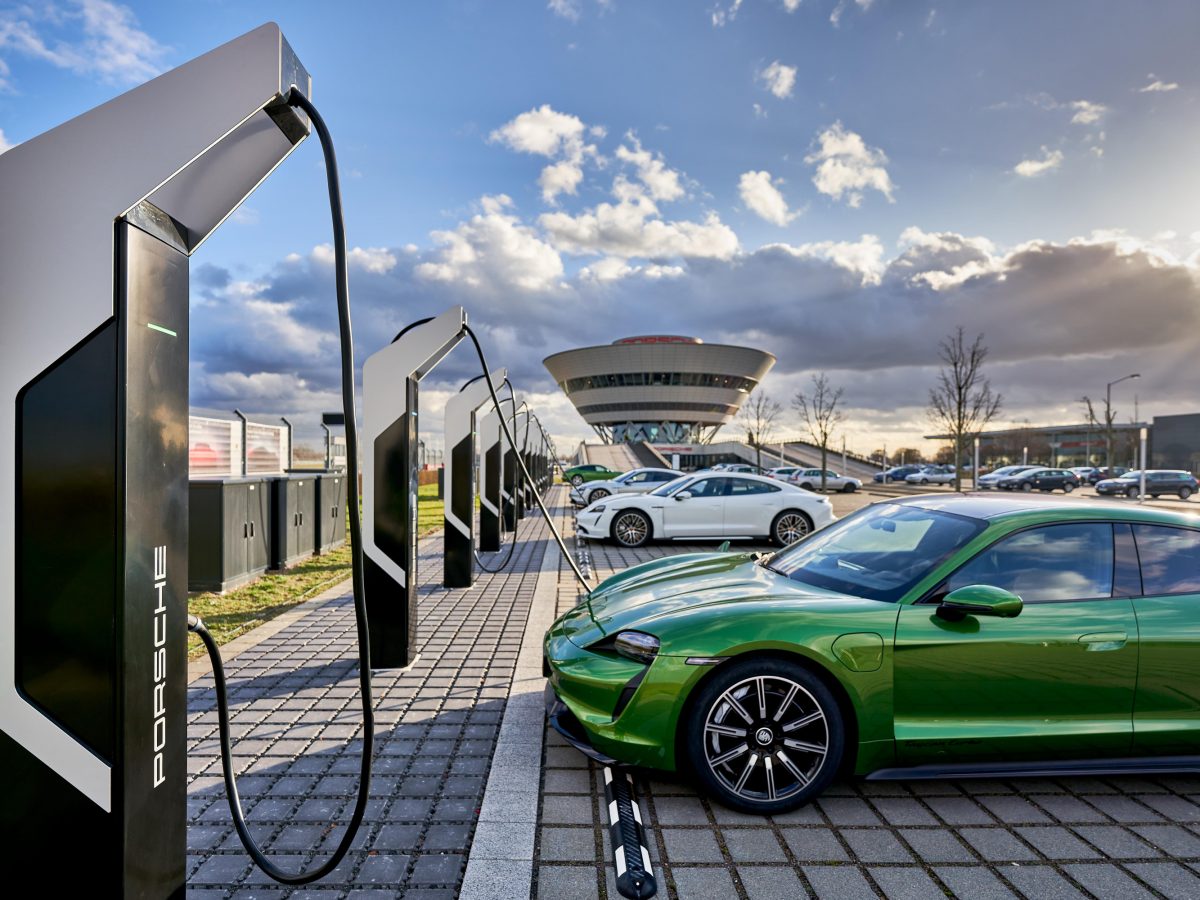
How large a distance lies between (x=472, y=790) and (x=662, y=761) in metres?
0.92

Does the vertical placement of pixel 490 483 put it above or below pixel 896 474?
above

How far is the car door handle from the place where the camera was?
10.6 feet

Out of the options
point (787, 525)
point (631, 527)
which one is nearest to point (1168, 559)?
point (787, 525)

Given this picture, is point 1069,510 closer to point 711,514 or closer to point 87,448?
point 87,448

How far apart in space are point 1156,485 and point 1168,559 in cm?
4057

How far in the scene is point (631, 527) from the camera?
41.9 feet

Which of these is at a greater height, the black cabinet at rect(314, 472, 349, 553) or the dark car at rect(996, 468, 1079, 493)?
the black cabinet at rect(314, 472, 349, 553)

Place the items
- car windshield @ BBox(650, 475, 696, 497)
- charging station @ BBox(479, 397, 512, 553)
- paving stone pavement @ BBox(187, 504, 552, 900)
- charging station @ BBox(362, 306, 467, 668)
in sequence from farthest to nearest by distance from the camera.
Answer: car windshield @ BBox(650, 475, 696, 497), charging station @ BBox(479, 397, 512, 553), charging station @ BBox(362, 306, 467, 668), paving stone pavement @ BBox(187, 504, 552, 900)

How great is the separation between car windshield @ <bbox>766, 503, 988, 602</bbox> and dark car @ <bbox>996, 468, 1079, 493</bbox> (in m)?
45.2

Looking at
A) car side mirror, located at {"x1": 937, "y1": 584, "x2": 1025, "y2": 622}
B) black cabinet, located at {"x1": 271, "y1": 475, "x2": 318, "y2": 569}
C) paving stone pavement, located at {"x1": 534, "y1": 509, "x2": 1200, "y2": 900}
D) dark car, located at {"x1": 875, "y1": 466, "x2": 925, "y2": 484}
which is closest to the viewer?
paving stone pavement, located at {"x1": 534, "y1": 509, "x2": 1200, "y2": 900}

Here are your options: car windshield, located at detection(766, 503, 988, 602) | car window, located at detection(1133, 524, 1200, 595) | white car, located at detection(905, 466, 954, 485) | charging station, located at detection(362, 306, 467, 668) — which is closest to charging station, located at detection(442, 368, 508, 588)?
charging station, located at detection(362, 306, 467, 668)

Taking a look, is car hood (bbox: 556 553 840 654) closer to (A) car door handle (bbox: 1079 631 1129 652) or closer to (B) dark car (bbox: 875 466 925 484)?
(A) car door handle (bbox: 1079 631 1129 652)

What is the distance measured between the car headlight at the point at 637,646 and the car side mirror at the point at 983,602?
1344mm

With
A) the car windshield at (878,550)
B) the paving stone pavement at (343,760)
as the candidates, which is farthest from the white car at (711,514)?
the car windshield at (878,550)
